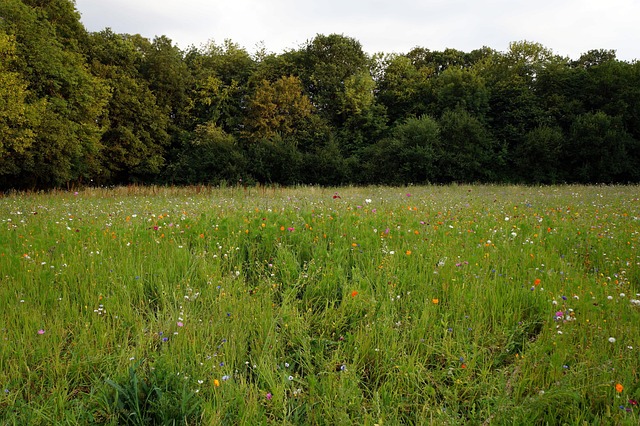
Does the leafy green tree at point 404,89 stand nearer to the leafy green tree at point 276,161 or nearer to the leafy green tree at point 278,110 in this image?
the leafy green tree at point 278,110

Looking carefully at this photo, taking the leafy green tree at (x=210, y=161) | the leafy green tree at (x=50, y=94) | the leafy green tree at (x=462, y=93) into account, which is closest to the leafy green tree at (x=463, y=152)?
the leafy green tree at (x=462, y=93)

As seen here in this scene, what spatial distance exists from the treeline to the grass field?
864 inches

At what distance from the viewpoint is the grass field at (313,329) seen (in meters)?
2.53

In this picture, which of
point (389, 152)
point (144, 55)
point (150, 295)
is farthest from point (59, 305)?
point (144, 55)

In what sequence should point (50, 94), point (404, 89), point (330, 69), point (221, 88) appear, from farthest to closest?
point (404, 89) < point (221, 88) < point (330, 69) < point (50, 94)

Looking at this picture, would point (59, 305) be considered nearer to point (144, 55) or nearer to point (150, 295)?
point (150, 295)

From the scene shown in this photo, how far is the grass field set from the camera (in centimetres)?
253

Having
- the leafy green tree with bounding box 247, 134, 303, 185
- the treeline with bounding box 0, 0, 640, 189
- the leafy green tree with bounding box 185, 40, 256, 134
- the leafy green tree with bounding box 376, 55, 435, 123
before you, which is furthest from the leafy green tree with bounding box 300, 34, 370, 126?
the leafy green tree with bounding box 247, 134, 303, 185

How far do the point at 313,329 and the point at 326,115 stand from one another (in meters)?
35.0

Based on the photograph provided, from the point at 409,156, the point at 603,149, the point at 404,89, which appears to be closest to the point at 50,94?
the point at 409,156

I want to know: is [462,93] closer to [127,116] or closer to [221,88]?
[221,88]

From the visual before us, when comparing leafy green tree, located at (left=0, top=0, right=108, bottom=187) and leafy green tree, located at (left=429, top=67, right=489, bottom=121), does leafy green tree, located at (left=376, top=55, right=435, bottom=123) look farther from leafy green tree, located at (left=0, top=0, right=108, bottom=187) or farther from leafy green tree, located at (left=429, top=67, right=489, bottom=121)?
leafy green tree, located at (left=0, top=0, right=108, bottom=187)

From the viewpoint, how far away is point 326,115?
3700cm

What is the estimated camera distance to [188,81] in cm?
3684
